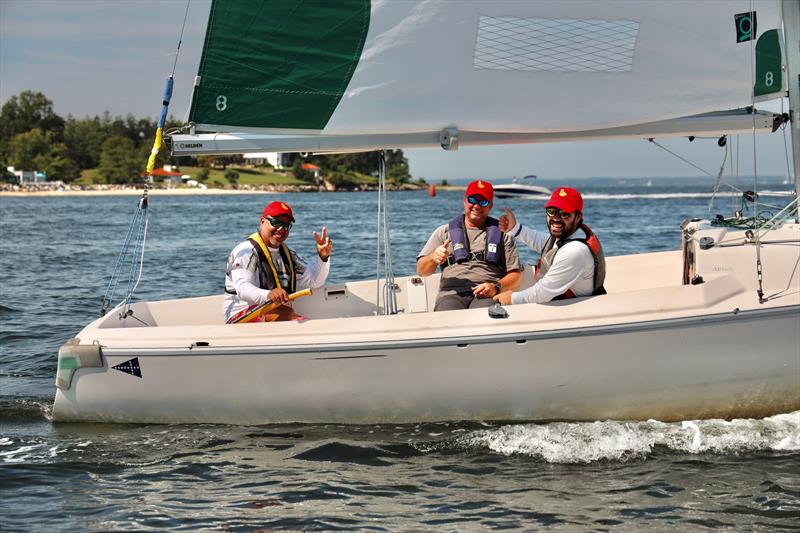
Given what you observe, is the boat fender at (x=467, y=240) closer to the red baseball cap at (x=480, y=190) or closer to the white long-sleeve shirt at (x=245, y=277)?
the red baseball cap at (x=480, y=190)

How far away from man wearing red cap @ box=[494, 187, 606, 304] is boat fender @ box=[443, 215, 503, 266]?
0.53 meters

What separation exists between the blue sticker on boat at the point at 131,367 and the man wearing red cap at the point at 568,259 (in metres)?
2.56

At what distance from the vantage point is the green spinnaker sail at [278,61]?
643 cm

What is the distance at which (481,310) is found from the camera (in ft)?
20.6

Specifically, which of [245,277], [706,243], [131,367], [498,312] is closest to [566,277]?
[498,312]

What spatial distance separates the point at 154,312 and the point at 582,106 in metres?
3.70

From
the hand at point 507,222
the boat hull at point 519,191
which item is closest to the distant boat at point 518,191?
the boat hull at point 519,191

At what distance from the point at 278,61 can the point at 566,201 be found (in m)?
2.16

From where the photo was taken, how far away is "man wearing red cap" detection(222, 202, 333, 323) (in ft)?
22.4

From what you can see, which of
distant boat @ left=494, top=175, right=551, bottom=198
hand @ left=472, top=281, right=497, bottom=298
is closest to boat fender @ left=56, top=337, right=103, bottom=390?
hand @ left=472, top=281, right=497, bottom=298

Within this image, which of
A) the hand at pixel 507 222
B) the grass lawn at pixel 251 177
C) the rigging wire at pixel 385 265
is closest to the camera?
the rigging wire at pixel 385 265

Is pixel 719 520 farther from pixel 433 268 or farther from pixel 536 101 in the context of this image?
pixel 536 101

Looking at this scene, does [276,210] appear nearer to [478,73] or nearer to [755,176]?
[478,73]

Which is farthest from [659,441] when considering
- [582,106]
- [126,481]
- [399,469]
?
[126,481]
